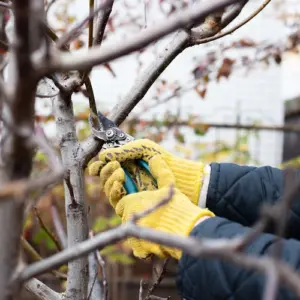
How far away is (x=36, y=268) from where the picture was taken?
0.65m

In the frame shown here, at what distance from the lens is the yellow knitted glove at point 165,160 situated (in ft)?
3.79

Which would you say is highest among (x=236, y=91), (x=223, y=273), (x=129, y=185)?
(x=236, y=91)

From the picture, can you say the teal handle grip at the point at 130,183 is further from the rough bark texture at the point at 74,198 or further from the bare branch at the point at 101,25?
the bare branch at the point at 101,25

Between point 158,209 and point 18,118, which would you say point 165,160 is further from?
point 18,118

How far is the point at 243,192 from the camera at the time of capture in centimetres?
128

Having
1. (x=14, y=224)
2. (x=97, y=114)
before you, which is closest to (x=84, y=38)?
(x=97, y=114)

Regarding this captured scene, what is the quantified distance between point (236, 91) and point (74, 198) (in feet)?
16.4

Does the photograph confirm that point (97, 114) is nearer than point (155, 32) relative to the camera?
No

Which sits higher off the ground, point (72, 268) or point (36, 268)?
point (36, 268)

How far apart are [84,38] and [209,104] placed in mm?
3020

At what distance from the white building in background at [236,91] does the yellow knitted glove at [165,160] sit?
3.85 meters

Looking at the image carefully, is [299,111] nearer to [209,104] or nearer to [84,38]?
[209,104]

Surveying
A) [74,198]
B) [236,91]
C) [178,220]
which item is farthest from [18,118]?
[236,91]

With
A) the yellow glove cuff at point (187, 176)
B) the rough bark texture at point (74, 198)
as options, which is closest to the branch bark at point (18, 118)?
the rough bark texture at point (74, 198)
